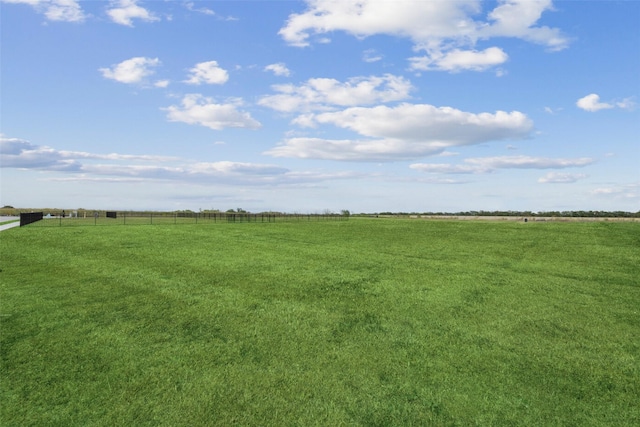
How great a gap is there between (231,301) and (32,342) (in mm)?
Result: 4238

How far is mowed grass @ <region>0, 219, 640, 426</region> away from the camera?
5586mm

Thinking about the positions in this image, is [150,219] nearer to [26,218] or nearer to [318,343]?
[26,218]

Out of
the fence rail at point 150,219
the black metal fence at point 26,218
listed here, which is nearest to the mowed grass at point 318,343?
the black metal fence at point 26,218

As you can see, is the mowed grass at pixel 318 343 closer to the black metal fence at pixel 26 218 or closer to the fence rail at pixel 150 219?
the black metal fence at pixel 26 218

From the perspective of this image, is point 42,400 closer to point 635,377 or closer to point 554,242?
point 635,377

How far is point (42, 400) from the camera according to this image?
5.73m

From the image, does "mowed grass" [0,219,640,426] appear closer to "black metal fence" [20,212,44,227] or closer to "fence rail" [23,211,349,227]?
"black metal fence" [20,212,44,227]

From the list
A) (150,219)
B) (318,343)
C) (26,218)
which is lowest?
(318,343)

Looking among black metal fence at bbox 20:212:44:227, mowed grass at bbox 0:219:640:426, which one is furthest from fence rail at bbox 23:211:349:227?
mowed grass at bbox 0:219:640:426

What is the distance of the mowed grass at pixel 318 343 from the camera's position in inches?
220

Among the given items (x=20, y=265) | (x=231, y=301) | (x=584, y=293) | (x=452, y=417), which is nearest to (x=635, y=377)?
(x=452, y=417)

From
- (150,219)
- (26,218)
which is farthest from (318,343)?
(150,219)

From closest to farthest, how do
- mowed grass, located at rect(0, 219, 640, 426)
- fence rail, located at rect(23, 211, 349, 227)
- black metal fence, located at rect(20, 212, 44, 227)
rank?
mowed grass, located at rect(0, 219, 640, 426) → black metal fence, located at rect(20, 212, 44, 227) → fence rail, located at rect(23, 211, 349, 227)

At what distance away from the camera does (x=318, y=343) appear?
768cm
